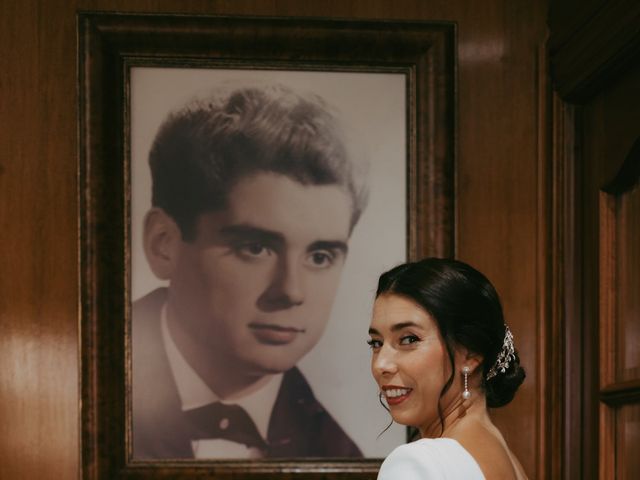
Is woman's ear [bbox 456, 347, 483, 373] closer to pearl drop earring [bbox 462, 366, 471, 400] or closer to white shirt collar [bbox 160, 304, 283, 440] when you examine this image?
pearl drop earring [bbox 462, 366, 471, 400]

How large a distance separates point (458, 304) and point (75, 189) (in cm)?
138

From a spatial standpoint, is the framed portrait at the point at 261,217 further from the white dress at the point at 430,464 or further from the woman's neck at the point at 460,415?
the white dress at the point at 430,464

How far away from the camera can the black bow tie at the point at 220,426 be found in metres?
2.93

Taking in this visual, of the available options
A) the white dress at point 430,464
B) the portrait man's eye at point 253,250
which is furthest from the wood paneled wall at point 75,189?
the white dress at point 430,464

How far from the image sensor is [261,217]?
296 centimetres

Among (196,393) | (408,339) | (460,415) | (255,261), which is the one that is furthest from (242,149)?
(460,415)

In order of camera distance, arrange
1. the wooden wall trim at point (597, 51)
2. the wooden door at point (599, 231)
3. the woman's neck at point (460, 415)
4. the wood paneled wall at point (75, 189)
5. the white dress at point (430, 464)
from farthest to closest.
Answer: the wood paneled wall at point (75, 189), the wooden door at point (599, 231), the wooden wall trim at point (597, 51), the woman's neck at point (460, 415), the white dress at point (430, 464)

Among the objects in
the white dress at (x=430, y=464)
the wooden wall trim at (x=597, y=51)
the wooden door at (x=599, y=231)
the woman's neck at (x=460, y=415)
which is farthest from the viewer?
the wooden door at (x=599, y=231)

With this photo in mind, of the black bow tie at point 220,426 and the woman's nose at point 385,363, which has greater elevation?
the woman's nose at point 385,363

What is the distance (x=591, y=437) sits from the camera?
111 inches

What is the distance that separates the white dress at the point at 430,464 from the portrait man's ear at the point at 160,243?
1.34 m

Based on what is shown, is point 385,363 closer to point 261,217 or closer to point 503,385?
point 503,385

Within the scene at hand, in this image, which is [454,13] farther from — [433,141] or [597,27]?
[597,27]

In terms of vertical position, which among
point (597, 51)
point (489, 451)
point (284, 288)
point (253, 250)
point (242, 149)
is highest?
point (597, 51)
